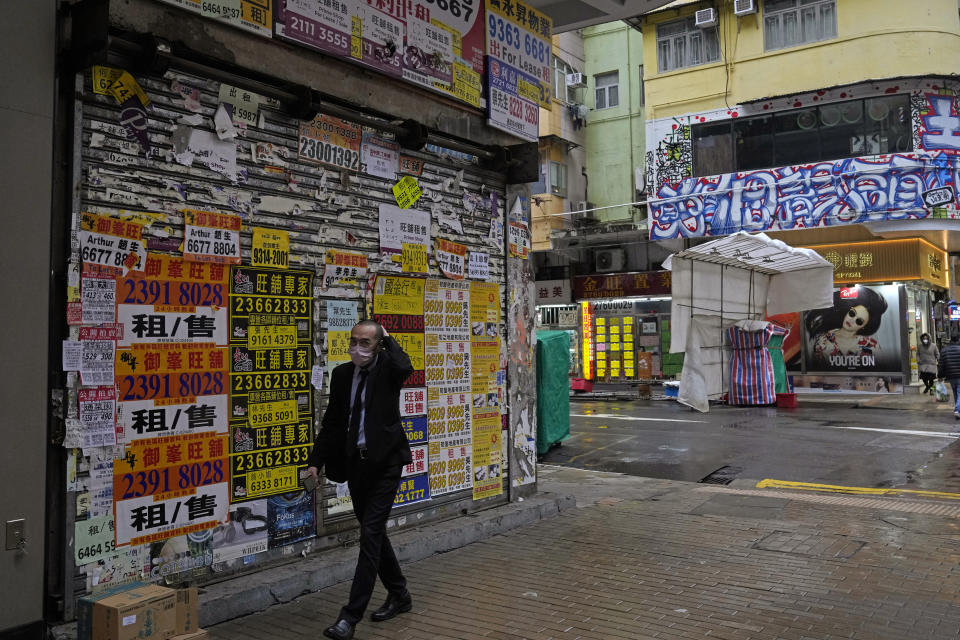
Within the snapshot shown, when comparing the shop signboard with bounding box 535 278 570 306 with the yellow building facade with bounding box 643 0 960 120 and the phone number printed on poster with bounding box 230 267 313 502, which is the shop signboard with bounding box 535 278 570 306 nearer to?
the yellow building facade with bounding box 643 0 960 120

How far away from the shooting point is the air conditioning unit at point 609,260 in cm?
2661

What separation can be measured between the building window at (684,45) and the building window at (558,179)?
5.28 m

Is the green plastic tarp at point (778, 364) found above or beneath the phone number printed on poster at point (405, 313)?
beneath

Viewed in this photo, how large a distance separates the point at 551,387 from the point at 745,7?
15.8 m

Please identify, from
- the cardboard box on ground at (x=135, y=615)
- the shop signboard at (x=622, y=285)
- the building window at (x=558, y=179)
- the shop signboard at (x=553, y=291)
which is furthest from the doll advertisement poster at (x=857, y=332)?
the cardboard box on ground at (x=135, y=615)

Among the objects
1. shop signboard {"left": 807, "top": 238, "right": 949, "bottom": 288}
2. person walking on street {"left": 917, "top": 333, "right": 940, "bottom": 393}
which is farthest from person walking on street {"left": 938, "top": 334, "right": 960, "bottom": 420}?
shop signboard {"left": 807, "top": 238, "right": 949, "bottom": 288}

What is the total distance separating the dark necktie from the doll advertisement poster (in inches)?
792

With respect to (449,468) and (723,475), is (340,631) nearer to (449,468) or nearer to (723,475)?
(449,468)

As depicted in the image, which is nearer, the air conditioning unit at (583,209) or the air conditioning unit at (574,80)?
the air conditioning unit at (583,209)

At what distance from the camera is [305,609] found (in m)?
5.07

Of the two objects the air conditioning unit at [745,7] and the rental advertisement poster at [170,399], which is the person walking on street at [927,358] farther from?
the rental advertisement poster at [170,399]

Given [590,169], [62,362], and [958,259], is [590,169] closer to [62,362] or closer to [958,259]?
[958,259]

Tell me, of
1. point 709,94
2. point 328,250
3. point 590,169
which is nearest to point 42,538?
point 328,250

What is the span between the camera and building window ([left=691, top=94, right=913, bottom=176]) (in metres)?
20.0
